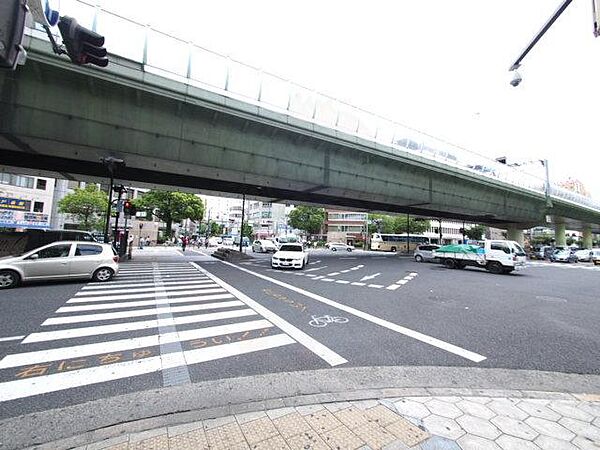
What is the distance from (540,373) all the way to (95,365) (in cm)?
666

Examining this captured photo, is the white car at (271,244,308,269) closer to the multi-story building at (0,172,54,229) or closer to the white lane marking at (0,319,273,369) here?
the white lane marking at (0,319,273,369)

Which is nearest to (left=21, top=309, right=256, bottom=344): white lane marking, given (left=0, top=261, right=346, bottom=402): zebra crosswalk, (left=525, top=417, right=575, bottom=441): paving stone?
(left=0, top=261, right=346, bottom=402): zebra crosswalk

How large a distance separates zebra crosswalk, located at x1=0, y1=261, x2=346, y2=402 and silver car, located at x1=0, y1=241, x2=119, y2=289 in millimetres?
2401

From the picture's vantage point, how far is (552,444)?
8.57 feet

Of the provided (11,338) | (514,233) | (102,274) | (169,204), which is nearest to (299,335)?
(11,338)

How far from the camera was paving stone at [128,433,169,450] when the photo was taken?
2453 mm

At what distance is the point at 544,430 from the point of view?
112 inches

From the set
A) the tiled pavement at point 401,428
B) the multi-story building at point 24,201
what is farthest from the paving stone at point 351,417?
the multi-story building at point 24,201

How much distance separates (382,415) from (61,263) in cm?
1164

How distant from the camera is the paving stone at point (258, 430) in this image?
2.62m

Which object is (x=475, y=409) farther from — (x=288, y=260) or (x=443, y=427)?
(x=288, y=260)

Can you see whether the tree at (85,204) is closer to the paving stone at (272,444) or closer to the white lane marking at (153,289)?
the white lane marking at (153,289)

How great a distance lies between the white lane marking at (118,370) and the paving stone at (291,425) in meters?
2.00

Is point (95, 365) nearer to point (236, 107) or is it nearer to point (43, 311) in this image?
point (43, 311)
